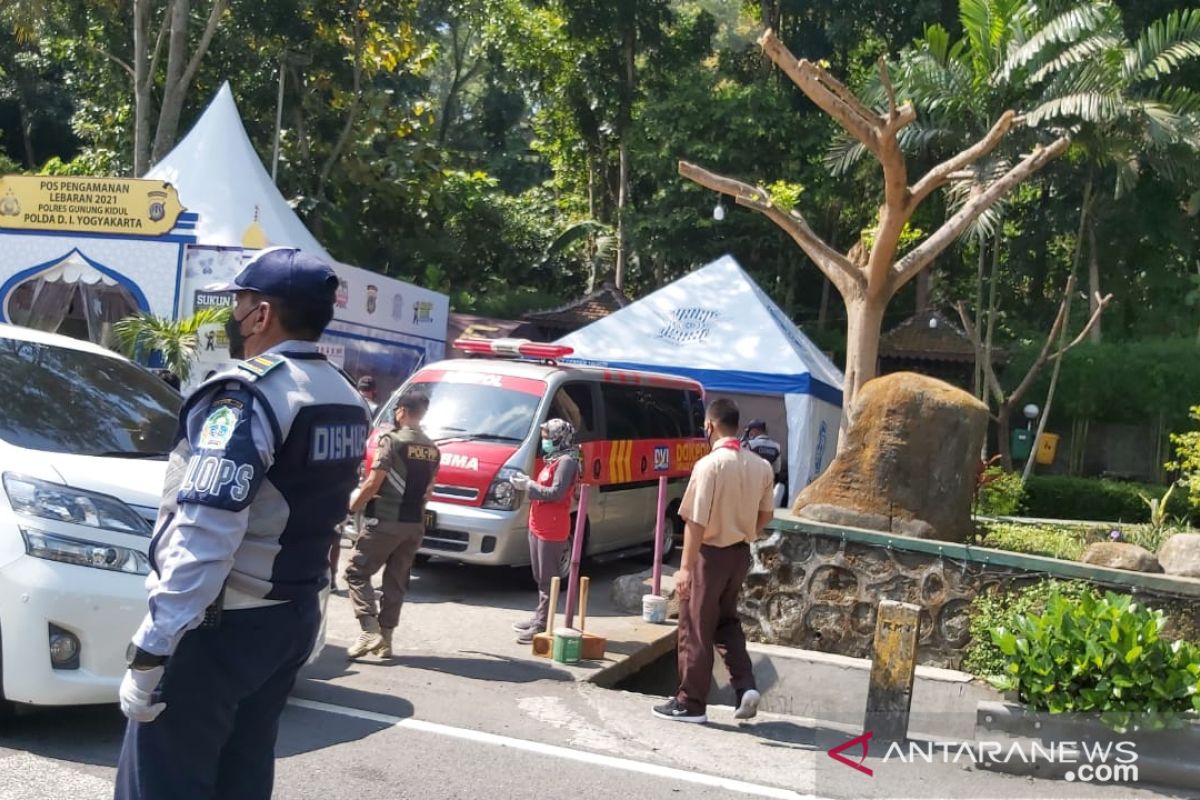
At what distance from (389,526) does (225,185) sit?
9686 millimetres

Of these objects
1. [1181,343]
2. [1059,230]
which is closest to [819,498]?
[1181,343]

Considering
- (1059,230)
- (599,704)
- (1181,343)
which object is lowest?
(599,704)

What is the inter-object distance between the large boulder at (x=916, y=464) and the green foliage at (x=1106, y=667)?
6.95ft

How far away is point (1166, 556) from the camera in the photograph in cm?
870

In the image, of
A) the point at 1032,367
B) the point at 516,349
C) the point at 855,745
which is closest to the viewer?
the point at 855,745

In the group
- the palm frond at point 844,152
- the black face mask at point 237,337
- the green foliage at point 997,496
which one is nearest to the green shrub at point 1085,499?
the green foliage at point 997,496

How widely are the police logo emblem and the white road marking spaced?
11.5ft

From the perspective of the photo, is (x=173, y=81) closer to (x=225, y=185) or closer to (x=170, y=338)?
(x=225, y=185)

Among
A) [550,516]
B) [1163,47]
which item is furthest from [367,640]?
[1163,47]

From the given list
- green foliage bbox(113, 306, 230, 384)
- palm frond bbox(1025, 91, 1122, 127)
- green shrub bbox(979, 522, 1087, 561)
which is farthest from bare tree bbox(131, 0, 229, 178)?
green shrub bbox(979, 522, 1087, 561)

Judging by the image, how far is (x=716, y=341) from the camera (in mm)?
16281

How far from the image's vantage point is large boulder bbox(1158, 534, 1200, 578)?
27.3 feet

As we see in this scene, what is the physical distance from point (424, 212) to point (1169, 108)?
18.1 m

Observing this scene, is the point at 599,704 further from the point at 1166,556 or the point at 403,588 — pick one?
the point at 1166,556
